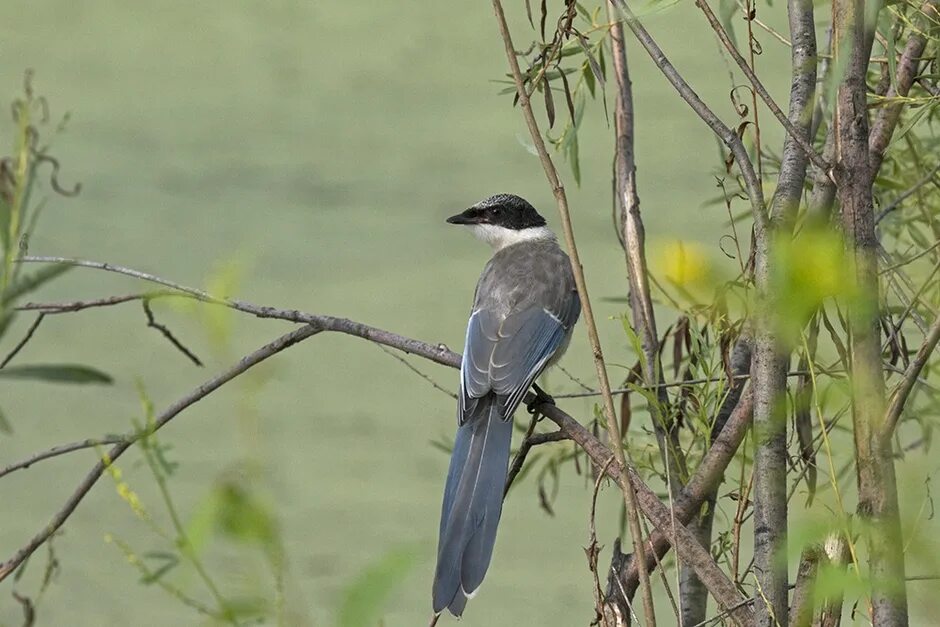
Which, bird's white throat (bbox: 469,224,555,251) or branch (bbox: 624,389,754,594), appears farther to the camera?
bird's white throat (bbox: 469,224,555,251)

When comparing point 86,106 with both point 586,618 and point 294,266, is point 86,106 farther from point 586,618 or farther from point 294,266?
point 586,618

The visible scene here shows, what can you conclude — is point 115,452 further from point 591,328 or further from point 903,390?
point 903,390

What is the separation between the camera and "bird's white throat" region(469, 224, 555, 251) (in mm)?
2957

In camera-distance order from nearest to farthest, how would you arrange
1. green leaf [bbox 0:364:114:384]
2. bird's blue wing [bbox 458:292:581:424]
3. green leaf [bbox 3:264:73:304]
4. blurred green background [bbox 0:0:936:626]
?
green leaf [bbox 3:264:73:304], green leaf [bbox 0:364:114:384], bird's blue wing [bbox 458:292:581:424], blurred green background [bbox 0:0:936:626]

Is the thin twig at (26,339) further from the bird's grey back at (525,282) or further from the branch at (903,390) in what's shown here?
the bird's grey back at (525,282)

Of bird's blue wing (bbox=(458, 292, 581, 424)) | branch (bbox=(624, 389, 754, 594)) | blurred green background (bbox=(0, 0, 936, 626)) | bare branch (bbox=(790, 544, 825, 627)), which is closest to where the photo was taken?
bare branch (bbox=(790, 544, 825, 627))

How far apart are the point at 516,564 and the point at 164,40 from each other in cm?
344

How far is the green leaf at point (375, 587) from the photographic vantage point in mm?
527

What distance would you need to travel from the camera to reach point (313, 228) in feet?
17.4

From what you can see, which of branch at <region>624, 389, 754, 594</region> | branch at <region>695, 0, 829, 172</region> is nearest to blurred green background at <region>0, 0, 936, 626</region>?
branch at <region>624, 389, 754, 594</region>

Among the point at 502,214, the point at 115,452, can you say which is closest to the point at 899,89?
the point at 115,452

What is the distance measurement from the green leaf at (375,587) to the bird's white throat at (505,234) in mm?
2408

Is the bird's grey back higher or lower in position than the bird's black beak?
lower

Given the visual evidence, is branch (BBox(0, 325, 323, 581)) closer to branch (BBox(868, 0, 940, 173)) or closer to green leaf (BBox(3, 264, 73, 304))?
green leaf (BBox(3, 264, 73, 304))
